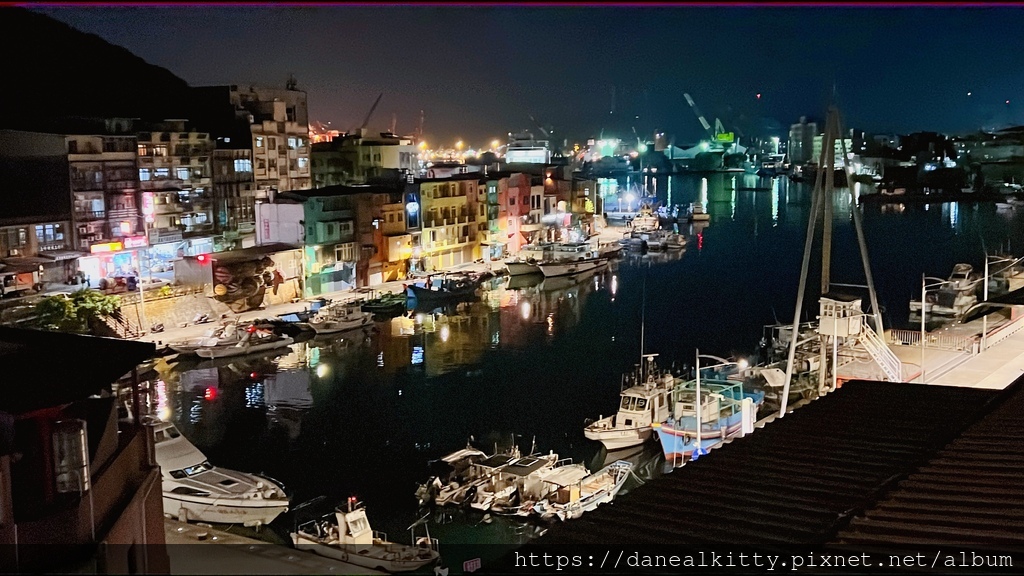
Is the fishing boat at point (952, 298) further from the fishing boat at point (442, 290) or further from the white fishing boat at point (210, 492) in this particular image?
the white fishing boat at point (210, 492)

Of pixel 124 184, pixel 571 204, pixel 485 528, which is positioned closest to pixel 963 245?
pixel 571 204

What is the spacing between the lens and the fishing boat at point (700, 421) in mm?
5117

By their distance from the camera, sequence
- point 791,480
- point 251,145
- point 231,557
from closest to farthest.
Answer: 1. point 791,480
2. point 231,557
3. point 251,145

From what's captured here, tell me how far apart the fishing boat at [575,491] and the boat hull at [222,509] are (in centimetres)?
118

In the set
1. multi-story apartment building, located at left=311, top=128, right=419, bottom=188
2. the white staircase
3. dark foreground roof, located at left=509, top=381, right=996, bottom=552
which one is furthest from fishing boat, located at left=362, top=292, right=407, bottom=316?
dark foreground roof, located at left=509, top=381, right=996, bottom=552

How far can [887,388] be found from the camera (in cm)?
345

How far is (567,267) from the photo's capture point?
12711 millimetres

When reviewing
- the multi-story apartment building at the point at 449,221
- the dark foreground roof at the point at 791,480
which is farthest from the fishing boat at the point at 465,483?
the multi-story apartment building at the point at 449,221

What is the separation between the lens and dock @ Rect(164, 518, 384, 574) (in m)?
2.03

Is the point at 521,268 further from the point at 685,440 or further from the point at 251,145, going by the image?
the point at 685,440

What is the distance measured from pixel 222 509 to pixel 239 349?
3.97 m

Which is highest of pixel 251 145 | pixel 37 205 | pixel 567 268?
pixel 251 145

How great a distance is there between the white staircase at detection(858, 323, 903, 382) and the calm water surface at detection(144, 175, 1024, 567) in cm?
125

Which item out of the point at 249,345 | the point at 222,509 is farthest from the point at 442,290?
the point at 222,509
